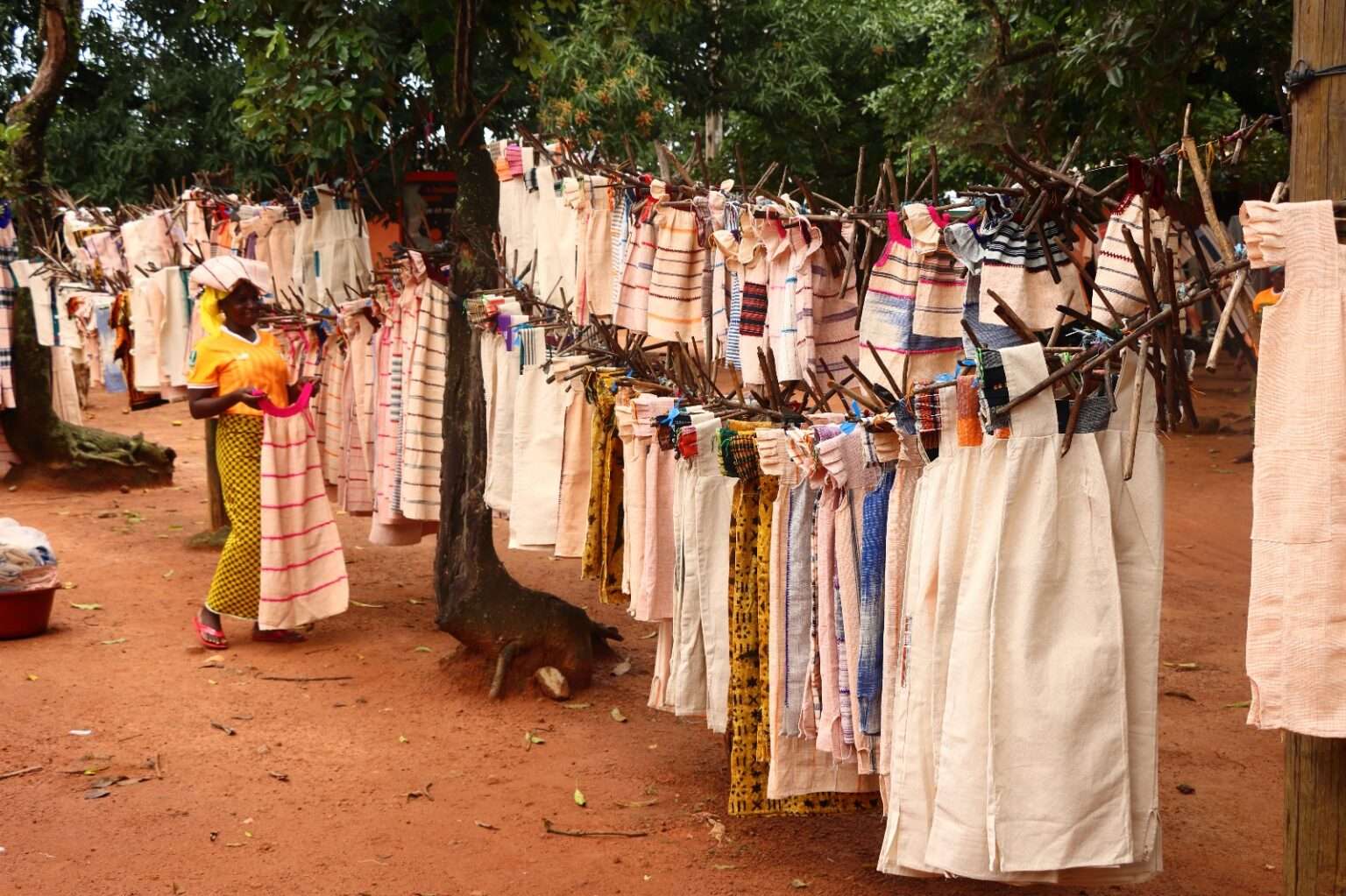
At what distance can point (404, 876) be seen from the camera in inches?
168

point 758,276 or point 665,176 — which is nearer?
point 758,276

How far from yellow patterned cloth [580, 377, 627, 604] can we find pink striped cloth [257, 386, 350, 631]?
7.54 feet

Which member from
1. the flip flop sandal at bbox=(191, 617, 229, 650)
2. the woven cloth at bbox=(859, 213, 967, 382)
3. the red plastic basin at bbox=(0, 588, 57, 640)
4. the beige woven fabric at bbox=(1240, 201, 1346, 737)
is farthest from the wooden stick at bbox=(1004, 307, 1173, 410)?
the red plastic basin at bbox=(0, 588, 57, 640)

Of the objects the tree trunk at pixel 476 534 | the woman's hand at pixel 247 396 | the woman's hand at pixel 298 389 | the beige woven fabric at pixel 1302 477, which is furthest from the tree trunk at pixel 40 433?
the beige woven fabric at pixel 1302 477

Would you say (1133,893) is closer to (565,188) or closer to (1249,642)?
(1249,642)

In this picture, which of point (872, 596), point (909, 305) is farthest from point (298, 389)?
point (872, 596)

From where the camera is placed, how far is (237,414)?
21.9 ft

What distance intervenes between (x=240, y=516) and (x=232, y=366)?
30.1 inches

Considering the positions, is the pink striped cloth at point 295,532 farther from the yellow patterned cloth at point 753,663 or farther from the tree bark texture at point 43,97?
the tree bark texture at point 43,97

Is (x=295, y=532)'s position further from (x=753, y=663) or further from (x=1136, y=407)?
(x=1136, y=407)

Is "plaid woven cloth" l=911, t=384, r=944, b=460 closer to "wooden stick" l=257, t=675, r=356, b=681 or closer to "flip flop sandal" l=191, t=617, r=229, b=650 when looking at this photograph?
"wooden stick" l=257, t=675, r=356, b=681

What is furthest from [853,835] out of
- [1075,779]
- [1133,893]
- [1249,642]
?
[1249,642]

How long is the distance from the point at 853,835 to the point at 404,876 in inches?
58.8

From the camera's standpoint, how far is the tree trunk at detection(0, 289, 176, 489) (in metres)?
11.2
